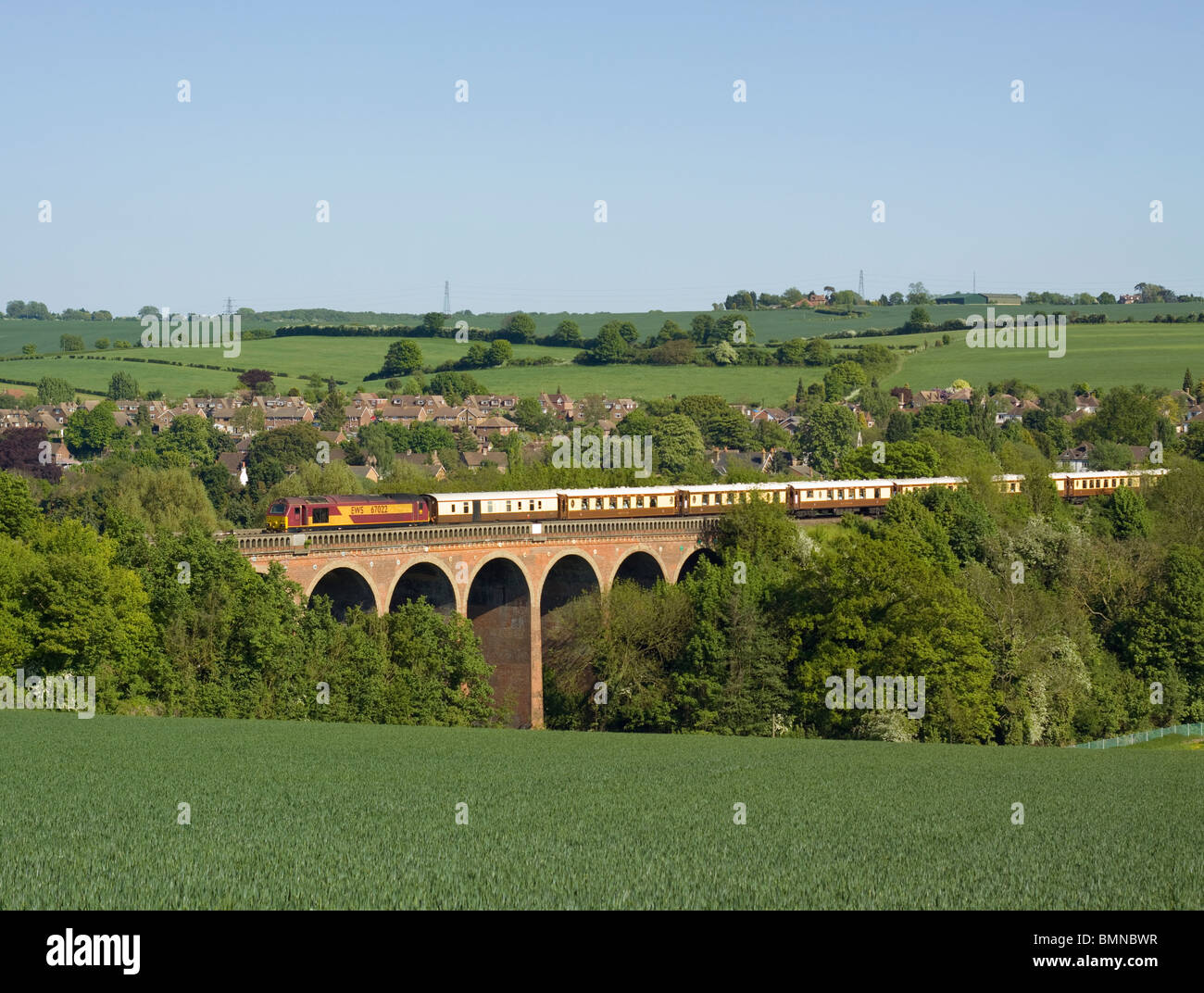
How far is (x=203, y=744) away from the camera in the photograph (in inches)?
1448

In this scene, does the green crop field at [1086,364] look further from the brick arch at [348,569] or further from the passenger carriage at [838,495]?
the brick arch at [348,569]

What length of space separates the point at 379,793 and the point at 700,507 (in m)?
45.7

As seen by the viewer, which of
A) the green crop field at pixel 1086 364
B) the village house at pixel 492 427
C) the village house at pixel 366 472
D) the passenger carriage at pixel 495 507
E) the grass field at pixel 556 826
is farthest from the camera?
the green crop field at pixel 1086 364

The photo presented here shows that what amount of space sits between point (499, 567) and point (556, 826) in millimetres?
39326

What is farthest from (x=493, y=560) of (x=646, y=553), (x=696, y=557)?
(x=696, y=557)

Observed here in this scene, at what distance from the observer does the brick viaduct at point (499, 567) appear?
184 ft

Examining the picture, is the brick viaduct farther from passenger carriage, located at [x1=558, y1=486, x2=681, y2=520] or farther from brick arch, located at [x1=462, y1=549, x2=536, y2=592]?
passenger carriage, located at [x1=558, y1=486, x2=681, y2=520]

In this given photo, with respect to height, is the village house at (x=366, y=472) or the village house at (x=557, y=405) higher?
the village house at (x=557, y=405)

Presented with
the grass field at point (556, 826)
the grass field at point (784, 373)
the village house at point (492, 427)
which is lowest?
the grass field at point (556, 826)

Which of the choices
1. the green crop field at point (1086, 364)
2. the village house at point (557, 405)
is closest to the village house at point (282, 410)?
the village house at point (557, 405)

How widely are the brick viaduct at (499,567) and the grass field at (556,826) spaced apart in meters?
15.5

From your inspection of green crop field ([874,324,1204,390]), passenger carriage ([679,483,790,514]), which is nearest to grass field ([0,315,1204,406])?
green crop field ([874,324,1204,390])

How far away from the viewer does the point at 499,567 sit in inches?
2506
